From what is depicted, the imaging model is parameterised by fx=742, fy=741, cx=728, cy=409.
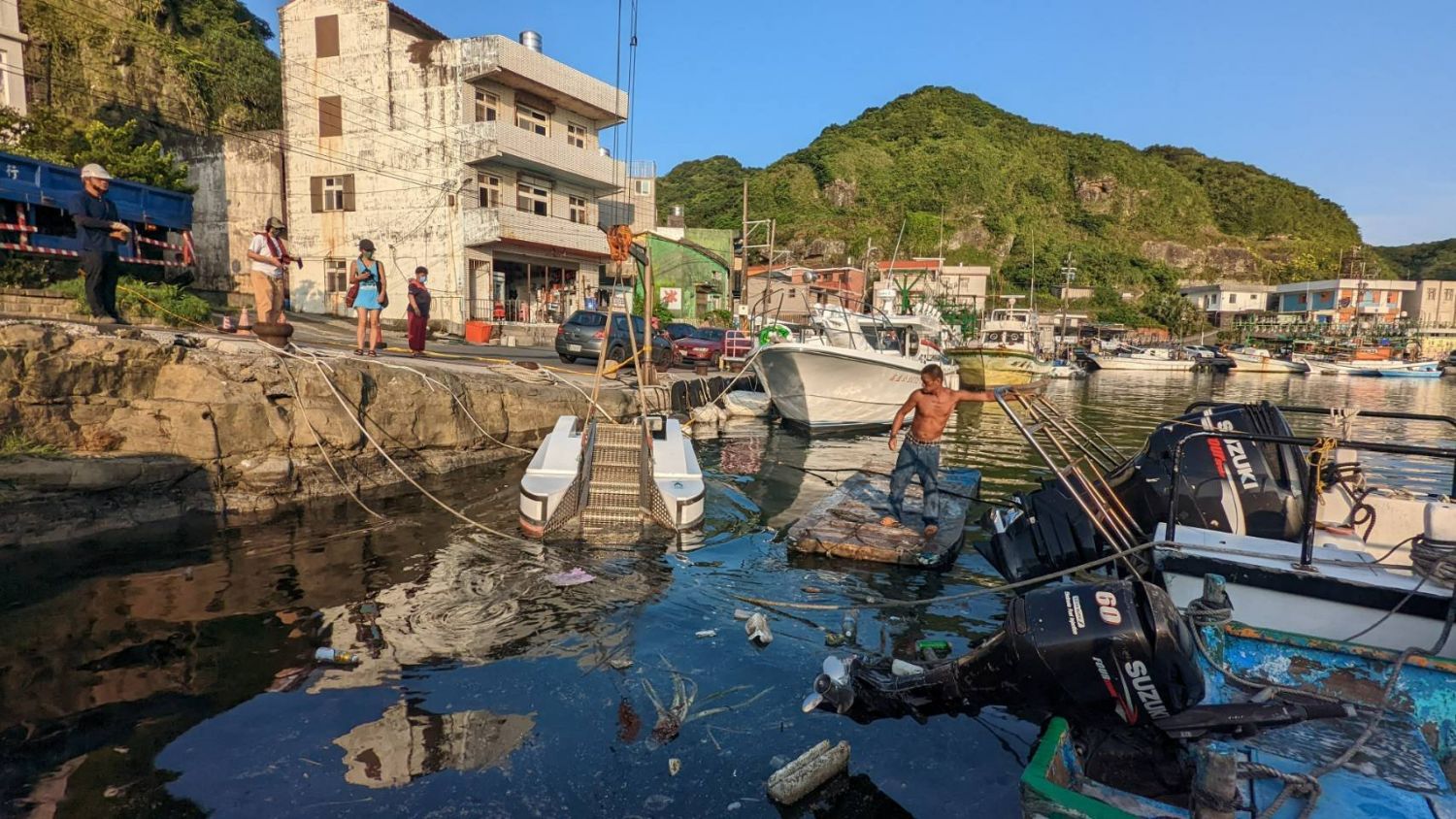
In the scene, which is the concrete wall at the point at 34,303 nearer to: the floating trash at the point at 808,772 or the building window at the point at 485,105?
the floating trash at the point at 808,772

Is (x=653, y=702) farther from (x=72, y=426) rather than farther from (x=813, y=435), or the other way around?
(x=813, y=435)

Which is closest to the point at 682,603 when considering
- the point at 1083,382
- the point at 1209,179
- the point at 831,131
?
the point at 1083,382

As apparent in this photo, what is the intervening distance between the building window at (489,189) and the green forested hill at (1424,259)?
4535 inches

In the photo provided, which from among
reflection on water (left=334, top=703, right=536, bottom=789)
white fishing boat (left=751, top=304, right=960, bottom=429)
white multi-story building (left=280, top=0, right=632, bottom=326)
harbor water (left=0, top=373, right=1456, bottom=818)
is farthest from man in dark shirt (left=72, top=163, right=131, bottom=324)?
white multi-story building (left=280, top=0, right=632, bottom=326)

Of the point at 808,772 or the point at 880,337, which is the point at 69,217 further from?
Answer: the point at 808,772

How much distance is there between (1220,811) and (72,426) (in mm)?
11061

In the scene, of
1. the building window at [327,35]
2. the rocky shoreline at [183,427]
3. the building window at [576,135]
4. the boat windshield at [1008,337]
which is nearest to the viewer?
the rocky shoreline at [183,427]

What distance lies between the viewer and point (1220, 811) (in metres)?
2.72

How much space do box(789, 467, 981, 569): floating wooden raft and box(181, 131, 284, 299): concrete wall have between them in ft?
94.1

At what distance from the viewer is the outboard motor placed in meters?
3.44

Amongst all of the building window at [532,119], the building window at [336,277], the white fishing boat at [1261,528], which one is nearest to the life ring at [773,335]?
the white fishing boat at [1261,528]

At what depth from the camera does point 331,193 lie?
2897 centimetres

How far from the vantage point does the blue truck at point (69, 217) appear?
15.0m

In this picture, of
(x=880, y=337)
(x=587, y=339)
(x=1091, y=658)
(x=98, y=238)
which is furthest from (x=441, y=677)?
(x=880, y=337)
